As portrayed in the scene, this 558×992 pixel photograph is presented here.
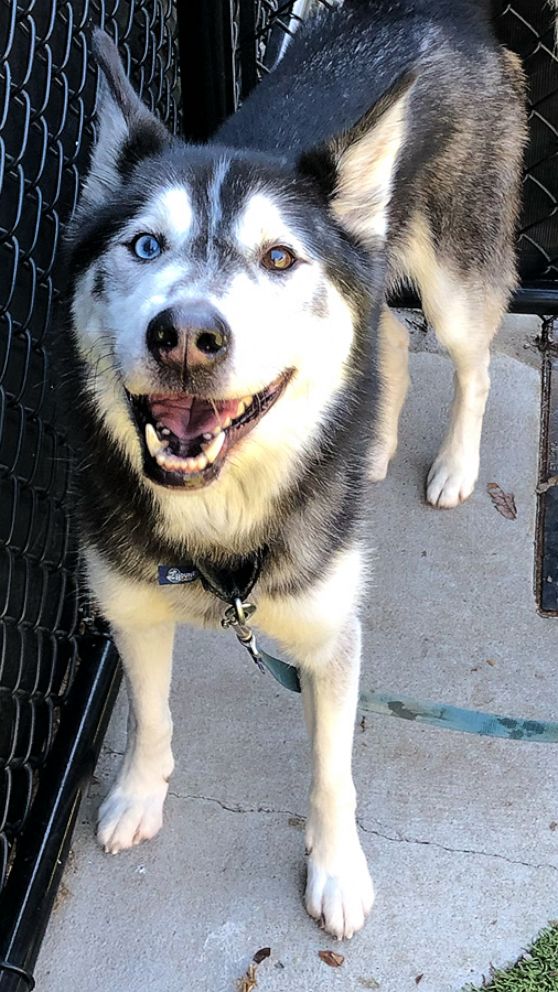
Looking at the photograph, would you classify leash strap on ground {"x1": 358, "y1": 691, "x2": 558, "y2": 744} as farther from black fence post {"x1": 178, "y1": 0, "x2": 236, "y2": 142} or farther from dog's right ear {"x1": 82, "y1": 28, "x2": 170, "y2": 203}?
black fence post {"x1": 178, "y1": 0, "x2": 236, "y2": 142}

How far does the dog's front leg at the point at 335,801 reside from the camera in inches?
92.2

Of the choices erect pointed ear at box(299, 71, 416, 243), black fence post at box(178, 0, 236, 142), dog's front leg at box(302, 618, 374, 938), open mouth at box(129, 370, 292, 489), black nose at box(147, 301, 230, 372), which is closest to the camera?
black nose at box(147, 301, 230, 372)

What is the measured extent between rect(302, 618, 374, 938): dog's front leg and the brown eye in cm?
86

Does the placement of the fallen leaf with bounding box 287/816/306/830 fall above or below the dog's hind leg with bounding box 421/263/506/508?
below

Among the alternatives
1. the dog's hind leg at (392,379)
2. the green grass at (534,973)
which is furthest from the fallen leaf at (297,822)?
the dog's hind leg at (392,379)

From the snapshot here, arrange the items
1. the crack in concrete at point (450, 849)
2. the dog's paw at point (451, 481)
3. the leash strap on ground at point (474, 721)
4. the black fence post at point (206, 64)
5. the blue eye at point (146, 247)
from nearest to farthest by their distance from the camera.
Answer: the blue eye at point (146, 247) < the leash strap on ground at point (474, 721) < the crack in concrete at point (450, 849) < the black fence post at point (206, 64) < the dog's paw at point (451, 481)

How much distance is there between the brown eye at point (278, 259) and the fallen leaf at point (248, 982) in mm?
A: 1668

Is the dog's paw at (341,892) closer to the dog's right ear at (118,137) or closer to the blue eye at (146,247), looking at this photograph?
the blue eye at (146,247)

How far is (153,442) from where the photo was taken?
5.61 ft

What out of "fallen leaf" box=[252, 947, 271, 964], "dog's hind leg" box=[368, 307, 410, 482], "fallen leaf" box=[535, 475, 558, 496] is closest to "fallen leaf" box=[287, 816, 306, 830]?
"fallen leaf" box=[252, 947, 271, 964]

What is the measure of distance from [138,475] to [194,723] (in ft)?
3.61

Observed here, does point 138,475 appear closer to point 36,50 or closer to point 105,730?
point 105,730

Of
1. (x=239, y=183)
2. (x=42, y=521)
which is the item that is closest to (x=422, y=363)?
(x=42, y=521)

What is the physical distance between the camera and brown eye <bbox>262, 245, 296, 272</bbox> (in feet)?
6.09
